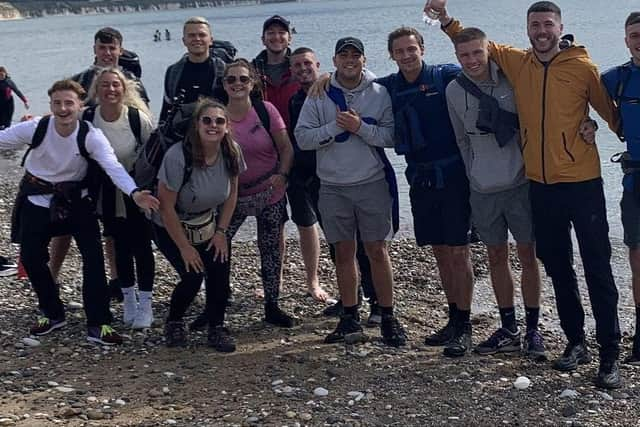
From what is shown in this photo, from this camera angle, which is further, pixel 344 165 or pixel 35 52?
pixel 35 52

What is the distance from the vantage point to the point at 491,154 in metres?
6.86

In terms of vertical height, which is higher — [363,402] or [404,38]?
[404,38]

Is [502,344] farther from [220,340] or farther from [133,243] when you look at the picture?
[133,243]

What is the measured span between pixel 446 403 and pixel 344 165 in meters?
2.03

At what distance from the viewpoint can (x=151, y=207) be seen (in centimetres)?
707

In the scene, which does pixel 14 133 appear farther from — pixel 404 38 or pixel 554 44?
pixel 554 44

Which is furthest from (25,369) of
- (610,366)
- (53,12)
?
(53,12)

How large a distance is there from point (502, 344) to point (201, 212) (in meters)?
2.67

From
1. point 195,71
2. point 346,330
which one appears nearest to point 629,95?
point 346,330

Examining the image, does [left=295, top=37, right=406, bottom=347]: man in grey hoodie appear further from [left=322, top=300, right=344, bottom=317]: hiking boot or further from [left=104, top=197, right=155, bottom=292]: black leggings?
[left=104, top=197, right=155, bottom=292]: black leggings

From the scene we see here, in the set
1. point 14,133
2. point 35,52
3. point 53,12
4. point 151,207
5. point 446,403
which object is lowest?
point 446,403

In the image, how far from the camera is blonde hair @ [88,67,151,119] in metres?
7.62

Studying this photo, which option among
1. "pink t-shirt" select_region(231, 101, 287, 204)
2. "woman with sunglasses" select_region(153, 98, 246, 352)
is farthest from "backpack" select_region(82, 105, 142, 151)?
"pink t-shirt" select_region(231, 101, 287, 204)

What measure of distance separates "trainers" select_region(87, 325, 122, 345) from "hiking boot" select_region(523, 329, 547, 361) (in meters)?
3.37
